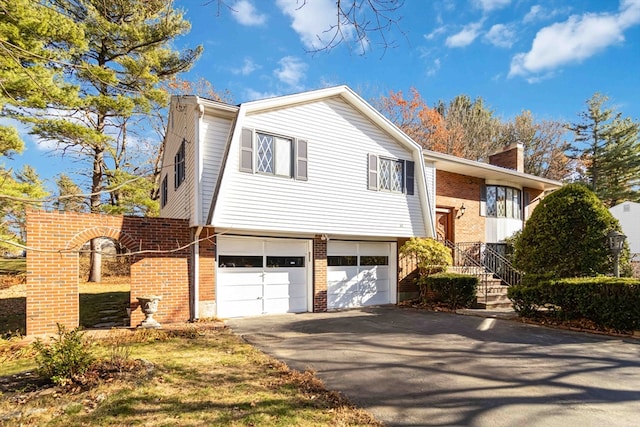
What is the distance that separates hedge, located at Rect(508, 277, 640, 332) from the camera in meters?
7.76

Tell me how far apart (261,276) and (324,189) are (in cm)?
313

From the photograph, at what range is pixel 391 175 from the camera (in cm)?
1230

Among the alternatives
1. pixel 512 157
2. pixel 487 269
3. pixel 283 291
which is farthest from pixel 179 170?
pixel 512 157

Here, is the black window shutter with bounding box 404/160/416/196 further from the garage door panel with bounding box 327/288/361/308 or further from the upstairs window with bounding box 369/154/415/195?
the garage door panel with bounding box 327/288/361/308

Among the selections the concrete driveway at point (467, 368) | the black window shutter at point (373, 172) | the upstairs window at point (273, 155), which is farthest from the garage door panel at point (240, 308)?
the black window shutter at point (373, 172)

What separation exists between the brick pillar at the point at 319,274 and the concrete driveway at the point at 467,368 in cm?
201

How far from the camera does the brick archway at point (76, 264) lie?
7.61m

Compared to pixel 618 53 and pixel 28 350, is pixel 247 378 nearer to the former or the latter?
pixel 28 350

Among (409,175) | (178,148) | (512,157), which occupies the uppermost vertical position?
(512,157)

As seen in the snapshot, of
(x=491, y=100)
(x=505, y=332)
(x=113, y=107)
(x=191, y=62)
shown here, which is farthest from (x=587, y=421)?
(x=491, y=100)

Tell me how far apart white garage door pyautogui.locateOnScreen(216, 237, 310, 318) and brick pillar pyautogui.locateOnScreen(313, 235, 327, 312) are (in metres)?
0.27

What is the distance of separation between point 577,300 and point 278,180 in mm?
7930

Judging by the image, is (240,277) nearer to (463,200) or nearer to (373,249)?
(373,249)

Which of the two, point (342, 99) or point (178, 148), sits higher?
point (342, 99)
